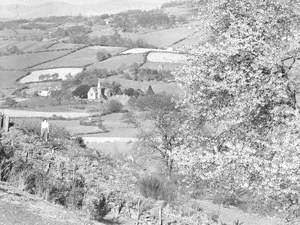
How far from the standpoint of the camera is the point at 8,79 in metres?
136

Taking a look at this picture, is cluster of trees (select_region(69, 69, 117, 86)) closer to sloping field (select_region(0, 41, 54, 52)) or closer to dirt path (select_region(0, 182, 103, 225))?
sloping field (select_region(0, 41, 54, 52))

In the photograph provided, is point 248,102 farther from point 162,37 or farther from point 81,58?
point 162,37

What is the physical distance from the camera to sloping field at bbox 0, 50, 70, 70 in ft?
485

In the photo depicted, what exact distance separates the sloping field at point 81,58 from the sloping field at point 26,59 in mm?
3433

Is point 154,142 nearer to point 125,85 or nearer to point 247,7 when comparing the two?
point 247,7

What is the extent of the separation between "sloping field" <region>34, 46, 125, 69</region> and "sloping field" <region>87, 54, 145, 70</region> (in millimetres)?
5149

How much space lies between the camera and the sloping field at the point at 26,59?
147750 millimetres

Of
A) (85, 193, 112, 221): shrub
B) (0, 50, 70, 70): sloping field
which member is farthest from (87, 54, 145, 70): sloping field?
(85, 193, 112, 221): shrub

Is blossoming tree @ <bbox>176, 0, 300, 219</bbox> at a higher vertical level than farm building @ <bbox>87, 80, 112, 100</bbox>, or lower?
higher

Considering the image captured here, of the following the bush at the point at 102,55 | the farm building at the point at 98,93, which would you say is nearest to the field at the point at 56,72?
the bush at the point at 102,55

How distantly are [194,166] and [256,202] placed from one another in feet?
7.89

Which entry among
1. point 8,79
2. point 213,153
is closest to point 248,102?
point 213,153

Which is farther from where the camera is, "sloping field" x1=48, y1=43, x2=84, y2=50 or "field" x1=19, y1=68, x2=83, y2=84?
"sloping field" x1=48, y1=43, x2=84, y2=50

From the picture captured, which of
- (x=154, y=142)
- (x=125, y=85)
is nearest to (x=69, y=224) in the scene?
(x=154, y=142)
